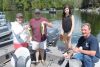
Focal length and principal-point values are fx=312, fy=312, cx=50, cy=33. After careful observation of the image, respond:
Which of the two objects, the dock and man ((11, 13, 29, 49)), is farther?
the dock

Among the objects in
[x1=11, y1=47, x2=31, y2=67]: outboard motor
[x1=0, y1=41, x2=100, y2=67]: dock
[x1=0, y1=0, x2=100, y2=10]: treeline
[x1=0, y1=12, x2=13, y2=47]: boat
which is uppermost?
[x1=11, y1=47, x2=31, y2=67]: outboard motor

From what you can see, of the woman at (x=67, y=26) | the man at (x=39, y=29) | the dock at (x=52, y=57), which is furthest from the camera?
the woman at (x=67, y=26)

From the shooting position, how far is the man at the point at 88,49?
210 inches

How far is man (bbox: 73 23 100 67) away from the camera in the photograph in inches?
210

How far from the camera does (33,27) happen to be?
7.09 metres

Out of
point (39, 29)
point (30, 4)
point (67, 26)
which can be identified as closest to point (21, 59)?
point (39, 29)

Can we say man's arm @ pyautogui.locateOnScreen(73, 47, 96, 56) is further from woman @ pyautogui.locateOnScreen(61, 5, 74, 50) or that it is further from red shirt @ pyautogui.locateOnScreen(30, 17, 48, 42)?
woman @ pyautogui.locateOnScreen(61, 5, 74, 50)

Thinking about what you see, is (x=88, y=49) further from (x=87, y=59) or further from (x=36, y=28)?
(x=36, y=28)

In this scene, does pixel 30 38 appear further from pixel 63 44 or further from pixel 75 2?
pixel 75 2

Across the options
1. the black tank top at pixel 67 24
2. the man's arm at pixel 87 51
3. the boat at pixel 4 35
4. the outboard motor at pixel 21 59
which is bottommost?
the boat at pixel 4 35

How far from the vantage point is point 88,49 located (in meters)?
5.47

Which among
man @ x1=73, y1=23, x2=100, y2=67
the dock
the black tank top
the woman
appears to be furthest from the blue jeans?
the black tank top

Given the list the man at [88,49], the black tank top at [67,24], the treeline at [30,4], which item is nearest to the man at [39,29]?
the black tank top at [67,24]

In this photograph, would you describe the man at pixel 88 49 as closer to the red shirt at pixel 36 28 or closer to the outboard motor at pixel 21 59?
the outboard motor at pixel 21 59
